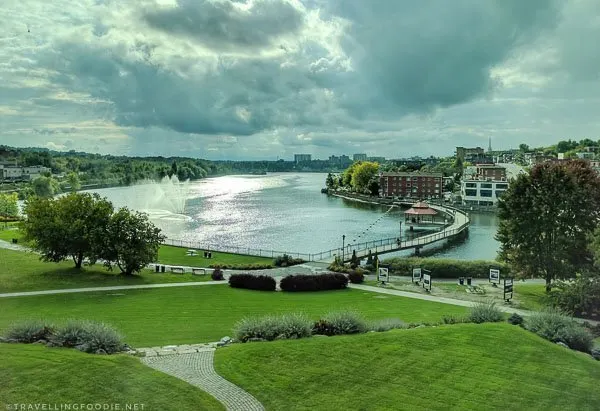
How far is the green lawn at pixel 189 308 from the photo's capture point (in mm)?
20266

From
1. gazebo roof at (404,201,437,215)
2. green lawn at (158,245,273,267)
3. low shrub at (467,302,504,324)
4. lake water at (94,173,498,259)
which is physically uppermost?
low shrub at (467,302,504,324)

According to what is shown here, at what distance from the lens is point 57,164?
199 m

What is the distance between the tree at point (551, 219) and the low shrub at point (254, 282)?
17912mm

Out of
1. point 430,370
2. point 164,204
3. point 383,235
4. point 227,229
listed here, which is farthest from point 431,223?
point 430,370

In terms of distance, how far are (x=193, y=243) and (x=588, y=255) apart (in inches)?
1641

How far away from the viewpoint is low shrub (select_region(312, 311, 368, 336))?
17859 mm

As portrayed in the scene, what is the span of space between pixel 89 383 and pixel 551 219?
109 feet

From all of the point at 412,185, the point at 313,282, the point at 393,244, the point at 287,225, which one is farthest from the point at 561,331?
the point at 412,185

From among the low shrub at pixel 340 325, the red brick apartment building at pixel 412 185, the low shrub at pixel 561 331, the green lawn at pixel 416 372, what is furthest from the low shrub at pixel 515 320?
the red brick apartment building at pixel 412 185

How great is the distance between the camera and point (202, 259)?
4734cm

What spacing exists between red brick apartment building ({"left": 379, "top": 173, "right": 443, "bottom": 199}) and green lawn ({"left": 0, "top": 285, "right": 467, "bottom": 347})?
112952mm

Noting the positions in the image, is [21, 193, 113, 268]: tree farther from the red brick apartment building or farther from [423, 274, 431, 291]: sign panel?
the red brick apartment building

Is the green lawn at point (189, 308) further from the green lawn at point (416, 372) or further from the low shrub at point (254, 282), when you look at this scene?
the green lawn at point (416, 372)

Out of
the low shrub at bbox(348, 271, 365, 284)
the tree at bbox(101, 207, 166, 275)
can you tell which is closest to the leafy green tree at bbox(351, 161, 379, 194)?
the low shrub at bbox(348, 271, 365, 284)
